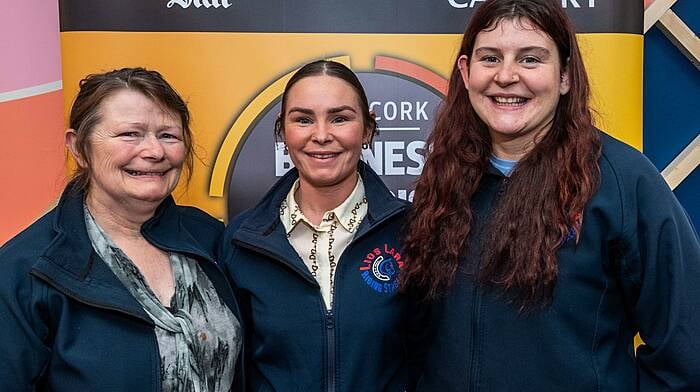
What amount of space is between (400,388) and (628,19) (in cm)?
108

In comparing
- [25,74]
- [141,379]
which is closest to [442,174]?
[141,379]

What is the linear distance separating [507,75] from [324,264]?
524 mm

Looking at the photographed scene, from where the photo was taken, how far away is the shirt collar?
1605mm

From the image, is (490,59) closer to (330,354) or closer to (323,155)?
(323,155)

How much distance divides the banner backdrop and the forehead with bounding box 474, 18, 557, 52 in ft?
1.92

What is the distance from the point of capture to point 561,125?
139 centimetres

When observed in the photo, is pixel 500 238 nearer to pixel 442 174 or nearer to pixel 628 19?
pixel 442 174

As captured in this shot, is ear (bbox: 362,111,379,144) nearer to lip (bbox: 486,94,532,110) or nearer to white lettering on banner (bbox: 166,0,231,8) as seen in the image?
lip (bbox: 486,94,532,110)

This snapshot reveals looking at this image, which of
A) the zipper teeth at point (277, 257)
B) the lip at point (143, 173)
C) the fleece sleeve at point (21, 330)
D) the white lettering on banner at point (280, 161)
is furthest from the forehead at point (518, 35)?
the fleece sleeve at point (21, 330)

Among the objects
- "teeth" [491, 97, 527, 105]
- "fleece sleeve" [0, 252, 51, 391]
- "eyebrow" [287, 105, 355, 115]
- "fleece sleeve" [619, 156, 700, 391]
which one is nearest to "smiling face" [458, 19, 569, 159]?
"teeth" [491, 97, 527, 105]

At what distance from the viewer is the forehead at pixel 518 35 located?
1348mm

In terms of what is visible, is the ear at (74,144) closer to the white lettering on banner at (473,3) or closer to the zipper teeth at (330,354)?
the zipper teeth at (330,354)

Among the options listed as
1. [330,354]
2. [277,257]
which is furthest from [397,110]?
[330,354]

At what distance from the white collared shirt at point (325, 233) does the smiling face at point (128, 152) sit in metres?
0.27
